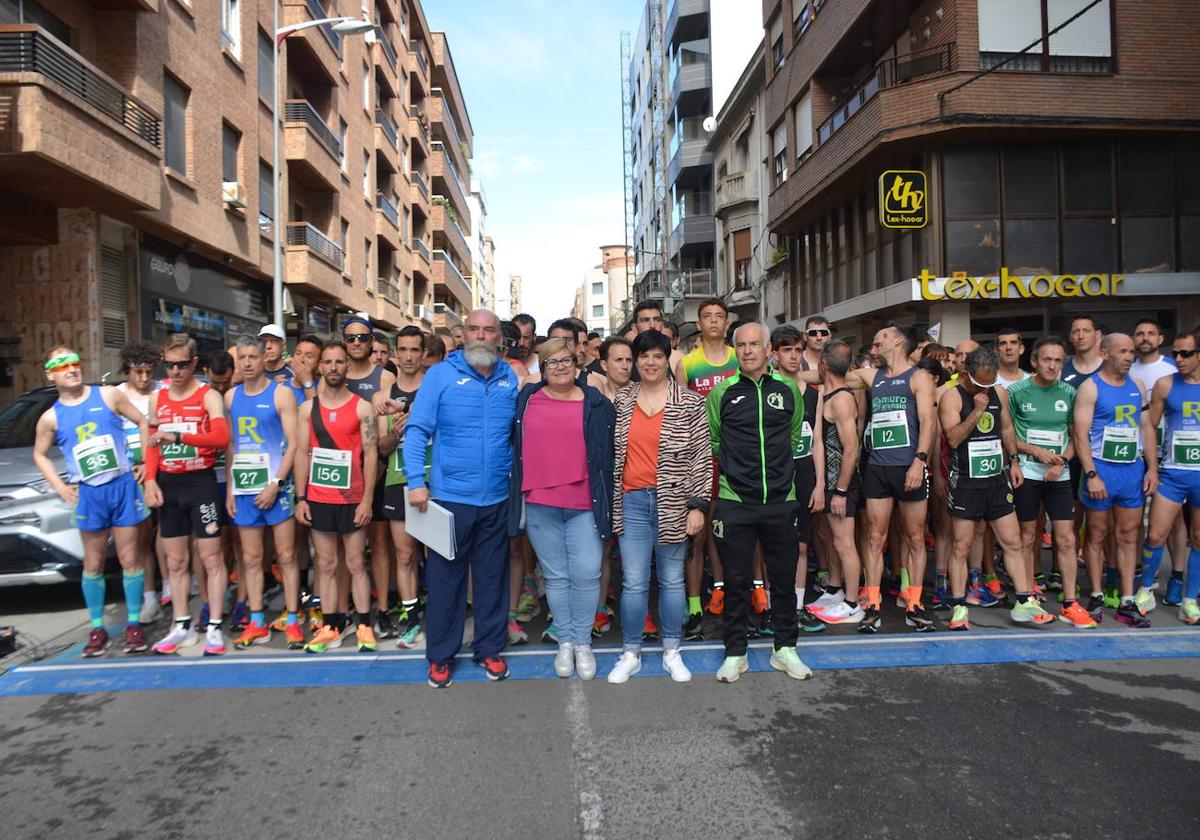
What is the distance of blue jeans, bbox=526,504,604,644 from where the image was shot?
4801 mm

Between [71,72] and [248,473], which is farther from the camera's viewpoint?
[71,72]

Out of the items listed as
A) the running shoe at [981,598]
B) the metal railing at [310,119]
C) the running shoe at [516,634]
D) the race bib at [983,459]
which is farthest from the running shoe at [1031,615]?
the metal railing at [310,119]

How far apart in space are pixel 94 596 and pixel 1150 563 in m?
7.90

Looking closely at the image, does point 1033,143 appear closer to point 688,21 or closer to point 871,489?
point 871,489

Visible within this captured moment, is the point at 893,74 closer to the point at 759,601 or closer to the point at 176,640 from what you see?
the point at 759,601

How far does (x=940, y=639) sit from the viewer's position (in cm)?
530

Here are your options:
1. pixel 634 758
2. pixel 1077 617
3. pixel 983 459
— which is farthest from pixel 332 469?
pixel 1077 617

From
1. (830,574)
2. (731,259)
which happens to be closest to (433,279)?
(731,259)

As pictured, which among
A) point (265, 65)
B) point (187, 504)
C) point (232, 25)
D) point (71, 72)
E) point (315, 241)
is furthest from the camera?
point (315, 241)

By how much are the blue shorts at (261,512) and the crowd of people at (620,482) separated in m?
0.02

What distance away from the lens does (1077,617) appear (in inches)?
218

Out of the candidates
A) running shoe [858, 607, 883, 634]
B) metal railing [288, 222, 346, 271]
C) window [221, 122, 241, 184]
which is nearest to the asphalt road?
running shoe [858, 607, 883, 634]

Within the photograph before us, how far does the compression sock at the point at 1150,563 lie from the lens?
5.86 m

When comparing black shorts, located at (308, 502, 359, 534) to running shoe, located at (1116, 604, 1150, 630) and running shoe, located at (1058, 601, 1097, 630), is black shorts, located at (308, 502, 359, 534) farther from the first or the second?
running shoe, located at (1116, 604, 1150, 630)
